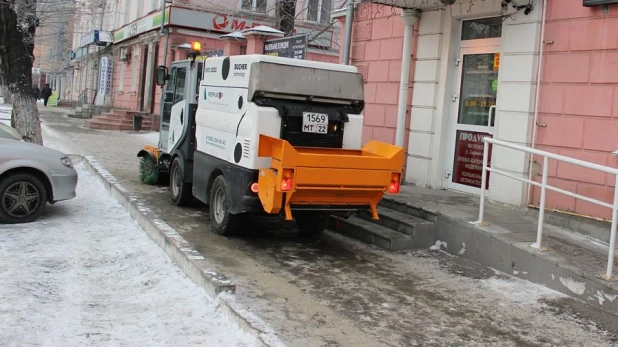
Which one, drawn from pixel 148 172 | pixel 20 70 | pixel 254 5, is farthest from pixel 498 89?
pixel 254 5

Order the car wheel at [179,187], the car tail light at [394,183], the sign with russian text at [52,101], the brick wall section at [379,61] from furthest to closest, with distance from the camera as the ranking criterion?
the sign with russian text at [52,101] < the brick wall section at [379,61] < the car wheel at [179,187] < the car tail light at [394,183]

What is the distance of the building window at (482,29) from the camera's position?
29.7 ft

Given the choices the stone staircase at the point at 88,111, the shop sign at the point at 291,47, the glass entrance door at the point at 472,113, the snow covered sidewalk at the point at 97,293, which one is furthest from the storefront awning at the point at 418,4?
the stone staircase at the point at 88,111

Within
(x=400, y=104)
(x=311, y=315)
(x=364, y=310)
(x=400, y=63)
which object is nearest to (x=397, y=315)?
(x=364, y=310)

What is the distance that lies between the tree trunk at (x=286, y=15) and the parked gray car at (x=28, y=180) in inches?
465

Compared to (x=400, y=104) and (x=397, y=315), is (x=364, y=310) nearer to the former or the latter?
(x=397, y=315)

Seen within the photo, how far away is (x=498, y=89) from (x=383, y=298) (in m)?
4.40

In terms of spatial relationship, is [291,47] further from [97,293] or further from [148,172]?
[97,293]

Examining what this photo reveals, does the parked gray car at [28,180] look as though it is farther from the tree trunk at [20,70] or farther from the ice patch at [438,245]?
the tree trunk at [20,70]

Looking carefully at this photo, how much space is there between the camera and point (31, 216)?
24.8ft

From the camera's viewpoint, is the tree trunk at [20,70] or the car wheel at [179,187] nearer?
the car wheel at [179,187]

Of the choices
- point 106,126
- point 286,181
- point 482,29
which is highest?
point 482,29

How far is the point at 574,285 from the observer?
5648 mm

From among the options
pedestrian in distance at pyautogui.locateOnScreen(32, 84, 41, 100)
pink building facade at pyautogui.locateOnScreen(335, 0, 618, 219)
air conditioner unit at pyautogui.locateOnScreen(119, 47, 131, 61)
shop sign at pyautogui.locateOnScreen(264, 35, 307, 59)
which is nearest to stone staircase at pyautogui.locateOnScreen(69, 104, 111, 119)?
pedestrian in distance at pyautogui.locateOnScreen(32, 84, 41, 100)
